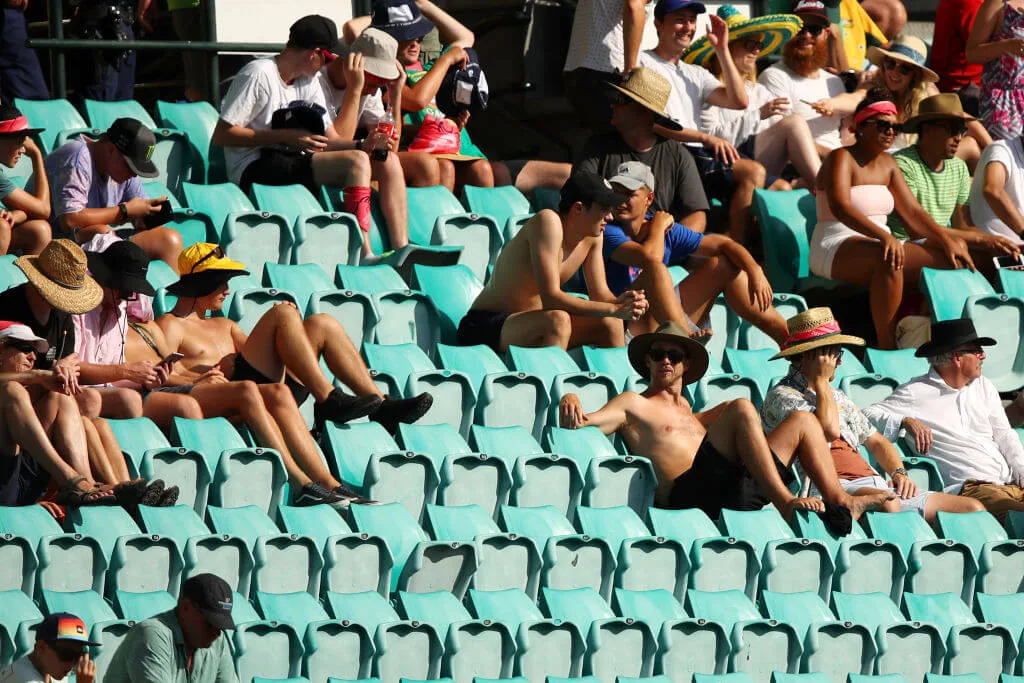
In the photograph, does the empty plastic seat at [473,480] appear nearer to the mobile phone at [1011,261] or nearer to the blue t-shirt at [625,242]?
the blue t-shirt at [625,242]

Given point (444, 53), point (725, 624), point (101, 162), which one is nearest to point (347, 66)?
point (444, 53)

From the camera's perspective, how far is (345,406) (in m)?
6.97

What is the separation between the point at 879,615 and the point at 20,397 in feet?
9.09

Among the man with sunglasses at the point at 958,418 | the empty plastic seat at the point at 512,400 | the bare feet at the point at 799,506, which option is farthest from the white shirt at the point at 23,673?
the man with sunglasses at the point at 958,418

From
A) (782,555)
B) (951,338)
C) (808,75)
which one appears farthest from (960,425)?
(808,75)

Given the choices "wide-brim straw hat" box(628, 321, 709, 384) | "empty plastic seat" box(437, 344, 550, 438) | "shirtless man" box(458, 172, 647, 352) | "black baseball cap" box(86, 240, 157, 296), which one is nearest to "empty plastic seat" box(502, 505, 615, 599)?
"empty plastic seat" box(437, 344, 550, 438)

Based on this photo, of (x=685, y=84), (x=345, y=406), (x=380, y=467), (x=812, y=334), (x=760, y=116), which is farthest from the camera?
(x=760, y=116)

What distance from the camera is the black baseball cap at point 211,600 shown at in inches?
204

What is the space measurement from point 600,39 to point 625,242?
4.87ft

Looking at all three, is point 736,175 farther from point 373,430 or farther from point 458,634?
point 458,634

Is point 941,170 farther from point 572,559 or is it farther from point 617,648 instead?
point 617,648

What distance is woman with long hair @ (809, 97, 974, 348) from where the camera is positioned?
28.5 ft

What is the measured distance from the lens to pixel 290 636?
582 centimetres

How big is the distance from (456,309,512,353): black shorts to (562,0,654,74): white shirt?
1828 mm
